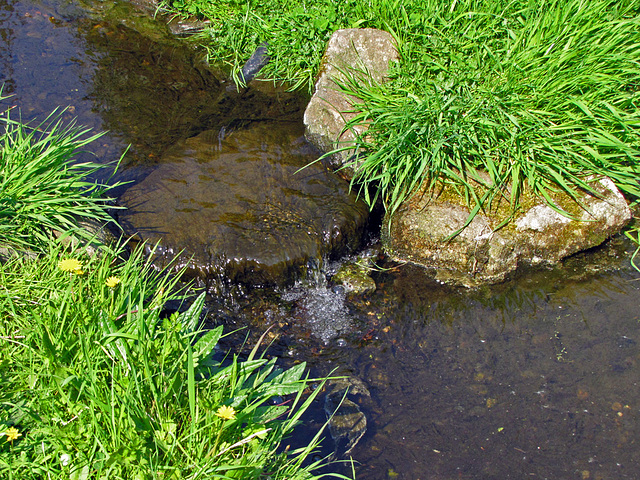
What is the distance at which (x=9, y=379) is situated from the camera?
2213mm

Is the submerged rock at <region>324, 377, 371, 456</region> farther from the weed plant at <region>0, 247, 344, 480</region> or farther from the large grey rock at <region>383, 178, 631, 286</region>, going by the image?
the large grey rock at <region>383, 178, 631, 286</region>

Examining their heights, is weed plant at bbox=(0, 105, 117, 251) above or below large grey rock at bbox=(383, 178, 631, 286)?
above

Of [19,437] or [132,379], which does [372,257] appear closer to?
[132,379]

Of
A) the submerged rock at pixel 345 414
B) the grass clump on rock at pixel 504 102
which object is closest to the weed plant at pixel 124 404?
the submerged rock at pixel 345 414

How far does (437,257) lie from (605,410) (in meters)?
1.61

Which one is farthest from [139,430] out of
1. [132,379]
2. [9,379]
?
[9,379]

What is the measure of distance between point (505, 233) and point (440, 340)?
3.55 feet

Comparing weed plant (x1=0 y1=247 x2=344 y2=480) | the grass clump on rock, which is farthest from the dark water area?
weed plant (x1=0 y1=247 x2=344 y2=480)

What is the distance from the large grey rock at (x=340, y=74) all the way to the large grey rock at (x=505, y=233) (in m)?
1.14

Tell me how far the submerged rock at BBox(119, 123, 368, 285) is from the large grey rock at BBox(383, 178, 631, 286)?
25.9 inches

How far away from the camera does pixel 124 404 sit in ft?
6.16

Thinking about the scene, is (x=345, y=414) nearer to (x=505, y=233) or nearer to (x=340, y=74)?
(x=505, y=233)

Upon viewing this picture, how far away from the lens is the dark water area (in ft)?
9.54

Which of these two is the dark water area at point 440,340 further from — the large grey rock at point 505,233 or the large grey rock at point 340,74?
the large grey rock at point 340,74
